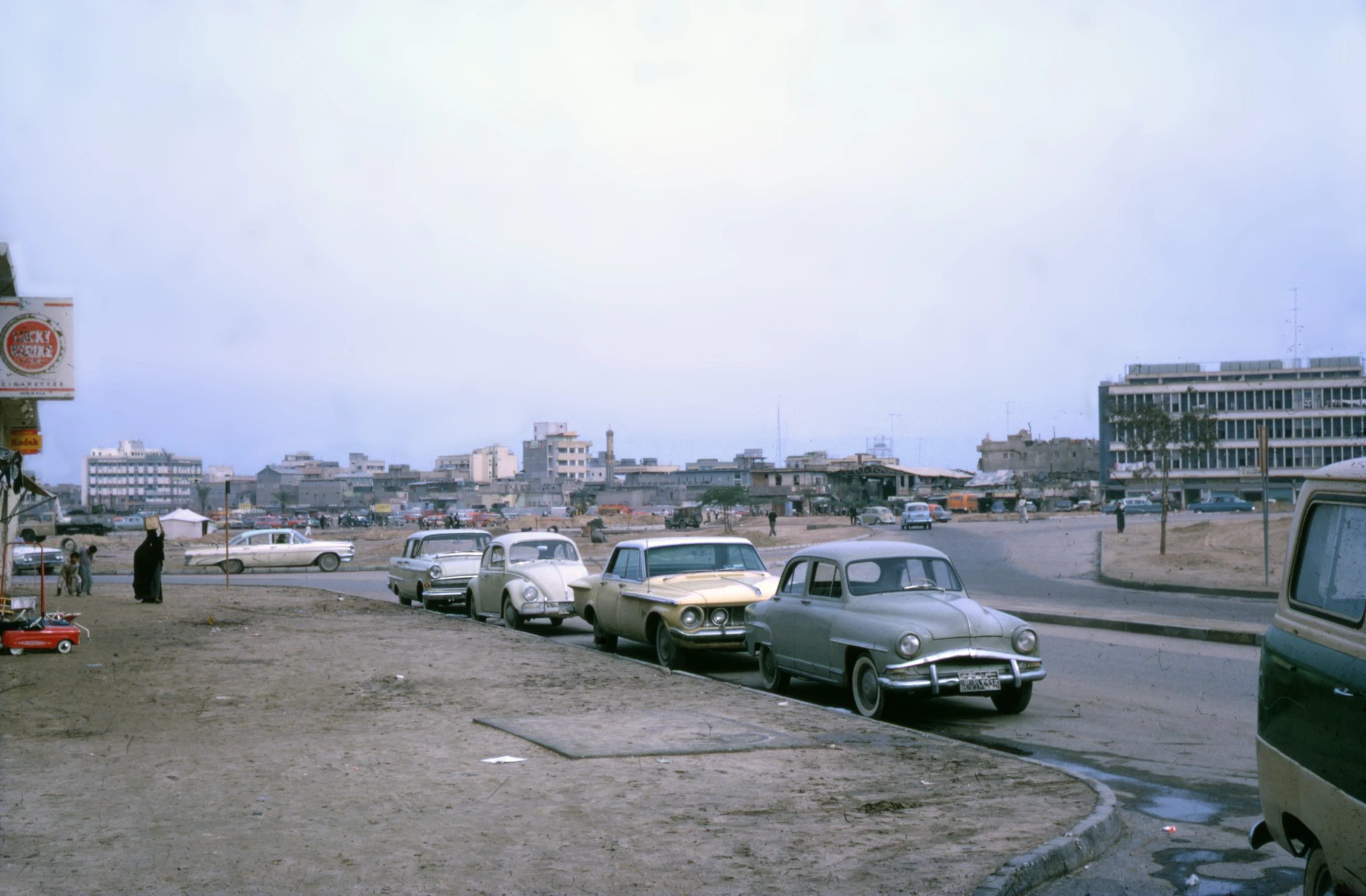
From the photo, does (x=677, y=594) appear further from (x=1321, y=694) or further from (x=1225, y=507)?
(x=1225, y=507)

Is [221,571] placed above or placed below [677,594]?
below

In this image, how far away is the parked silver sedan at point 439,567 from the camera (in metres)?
21.6

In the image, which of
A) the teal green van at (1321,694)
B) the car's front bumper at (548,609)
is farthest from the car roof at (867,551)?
the car's front bumper at (548,609)

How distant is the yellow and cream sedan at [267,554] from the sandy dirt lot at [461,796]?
2634 centimetres

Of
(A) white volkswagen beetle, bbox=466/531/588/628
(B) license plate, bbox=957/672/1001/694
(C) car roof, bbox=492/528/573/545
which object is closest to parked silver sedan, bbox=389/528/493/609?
(A) white volkswagen beetle, bbox=466/531/588/628

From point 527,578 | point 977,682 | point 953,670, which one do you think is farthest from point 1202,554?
point 953,670

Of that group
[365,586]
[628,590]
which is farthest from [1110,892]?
[365,586]

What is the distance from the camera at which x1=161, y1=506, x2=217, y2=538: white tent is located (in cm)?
6316

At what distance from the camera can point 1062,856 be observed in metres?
5.57

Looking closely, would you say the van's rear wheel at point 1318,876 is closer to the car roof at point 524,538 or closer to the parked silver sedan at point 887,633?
the parked silver sedan at point 887,633

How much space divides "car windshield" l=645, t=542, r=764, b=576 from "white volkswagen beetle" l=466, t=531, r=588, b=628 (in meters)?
3.03

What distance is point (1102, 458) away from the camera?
11450 centimetres

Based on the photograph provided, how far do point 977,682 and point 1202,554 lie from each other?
83.8 ft

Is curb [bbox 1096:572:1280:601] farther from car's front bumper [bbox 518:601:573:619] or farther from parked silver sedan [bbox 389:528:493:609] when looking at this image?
parked silver sedan [bbox 389:528:493:609]
